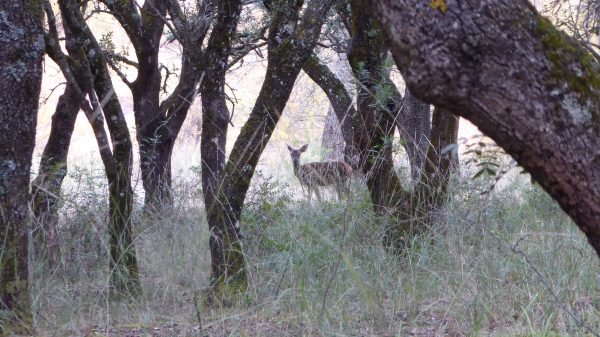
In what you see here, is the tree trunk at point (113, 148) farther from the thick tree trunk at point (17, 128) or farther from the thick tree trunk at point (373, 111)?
the thick tree trunk at point (373, 111)

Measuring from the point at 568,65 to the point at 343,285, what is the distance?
304 cm

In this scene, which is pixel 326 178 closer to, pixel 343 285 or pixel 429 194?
pixel 429 194

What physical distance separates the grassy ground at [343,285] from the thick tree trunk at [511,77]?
1.47 meters

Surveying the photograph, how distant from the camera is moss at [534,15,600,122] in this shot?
1.78m

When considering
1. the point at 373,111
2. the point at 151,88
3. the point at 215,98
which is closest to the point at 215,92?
the point at 215,98

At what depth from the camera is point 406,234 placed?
18.9ft

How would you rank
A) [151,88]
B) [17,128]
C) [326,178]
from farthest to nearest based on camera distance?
[151,88] < [326,178] < [17,128]

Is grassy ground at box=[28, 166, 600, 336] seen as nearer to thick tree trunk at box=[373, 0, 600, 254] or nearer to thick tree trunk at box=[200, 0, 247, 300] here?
thick tree trunk at box=[200, 0, 247, 300]

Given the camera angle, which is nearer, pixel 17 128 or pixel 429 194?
pixel 17 128

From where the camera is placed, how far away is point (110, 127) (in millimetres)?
5086

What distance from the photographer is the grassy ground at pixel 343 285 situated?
3.88 meters

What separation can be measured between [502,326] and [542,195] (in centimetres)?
365

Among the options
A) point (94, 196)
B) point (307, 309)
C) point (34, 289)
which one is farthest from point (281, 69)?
point (94, 196)

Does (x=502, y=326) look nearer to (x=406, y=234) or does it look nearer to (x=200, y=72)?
(x=406, y=234)
